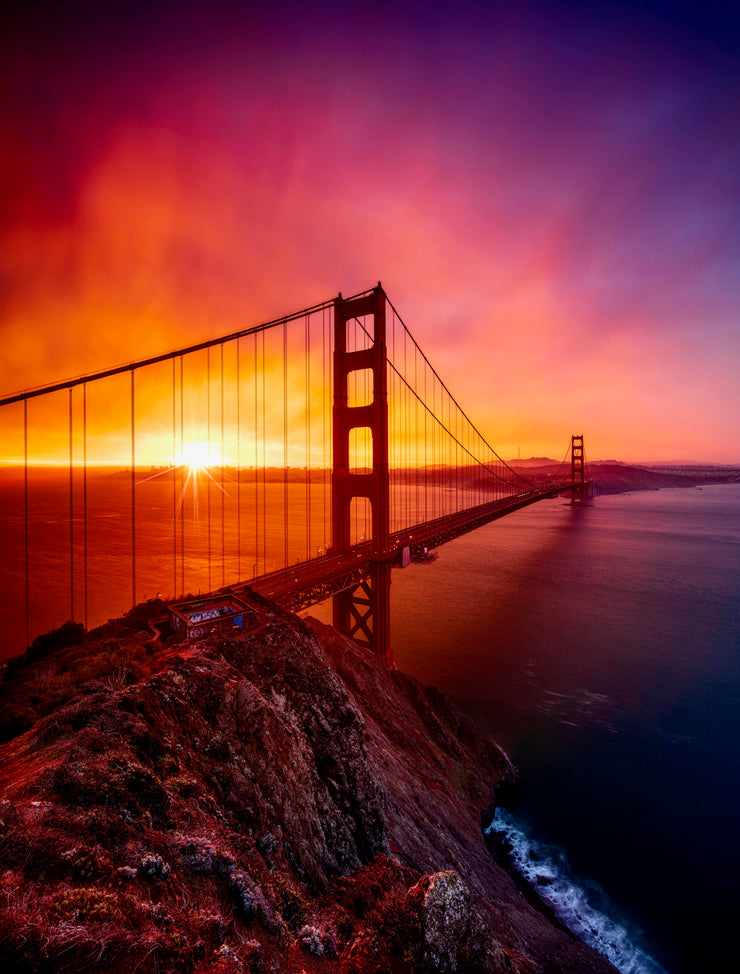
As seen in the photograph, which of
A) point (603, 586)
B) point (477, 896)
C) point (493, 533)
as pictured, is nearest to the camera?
point (477, 896)

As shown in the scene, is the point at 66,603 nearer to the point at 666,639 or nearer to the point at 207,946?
the point at 207,946

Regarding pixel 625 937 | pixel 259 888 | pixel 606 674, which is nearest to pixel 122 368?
pixel 259 888

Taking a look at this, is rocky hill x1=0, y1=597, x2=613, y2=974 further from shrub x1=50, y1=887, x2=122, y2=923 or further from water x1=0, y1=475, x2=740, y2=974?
water x1=0, y1=475, x2=740, y2=974

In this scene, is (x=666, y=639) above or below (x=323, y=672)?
below

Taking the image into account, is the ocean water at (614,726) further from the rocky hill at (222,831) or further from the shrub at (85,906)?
the shrub at (85,906)

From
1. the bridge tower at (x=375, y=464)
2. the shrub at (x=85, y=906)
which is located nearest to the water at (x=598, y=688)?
the bridge tower at (x=375, y=464)

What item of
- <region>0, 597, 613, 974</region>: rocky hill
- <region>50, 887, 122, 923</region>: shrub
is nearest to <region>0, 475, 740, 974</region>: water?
<region>0, 597, 613, 974</region>: rocky hill

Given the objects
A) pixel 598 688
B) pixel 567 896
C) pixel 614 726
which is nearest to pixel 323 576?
pixel 567 896
